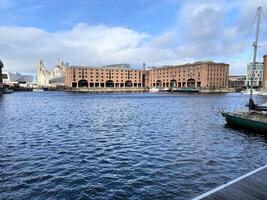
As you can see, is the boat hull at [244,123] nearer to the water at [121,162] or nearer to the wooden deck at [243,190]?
the water at [121,162]

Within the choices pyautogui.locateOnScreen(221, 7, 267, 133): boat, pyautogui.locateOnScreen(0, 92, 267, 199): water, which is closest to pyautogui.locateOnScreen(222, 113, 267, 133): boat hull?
pyautogui.locateOnScreen(221, 7, 267, 133): boat

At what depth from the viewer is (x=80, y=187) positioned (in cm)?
1542

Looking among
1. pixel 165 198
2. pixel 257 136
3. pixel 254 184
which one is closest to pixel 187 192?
pixel 165 198

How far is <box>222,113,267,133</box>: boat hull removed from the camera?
33.2 m

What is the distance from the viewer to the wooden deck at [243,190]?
10.2 m

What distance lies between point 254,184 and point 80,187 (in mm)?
9392

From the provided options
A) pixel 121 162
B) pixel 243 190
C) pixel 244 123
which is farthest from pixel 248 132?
pixel 243 190

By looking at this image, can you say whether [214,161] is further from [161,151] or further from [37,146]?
[37,146]

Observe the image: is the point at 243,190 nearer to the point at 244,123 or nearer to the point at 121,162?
the point at 121,162

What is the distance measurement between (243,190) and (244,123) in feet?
90.5

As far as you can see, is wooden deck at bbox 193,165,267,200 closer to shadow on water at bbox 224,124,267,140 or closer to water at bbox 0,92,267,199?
water at bbox 0,92,267,199

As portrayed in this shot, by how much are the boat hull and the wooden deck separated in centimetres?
2295

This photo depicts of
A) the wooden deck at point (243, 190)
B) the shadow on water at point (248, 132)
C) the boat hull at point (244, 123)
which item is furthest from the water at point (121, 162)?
the wooden deck at point (243, 190)

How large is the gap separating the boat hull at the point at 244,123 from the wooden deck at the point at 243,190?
2295 centimetres
